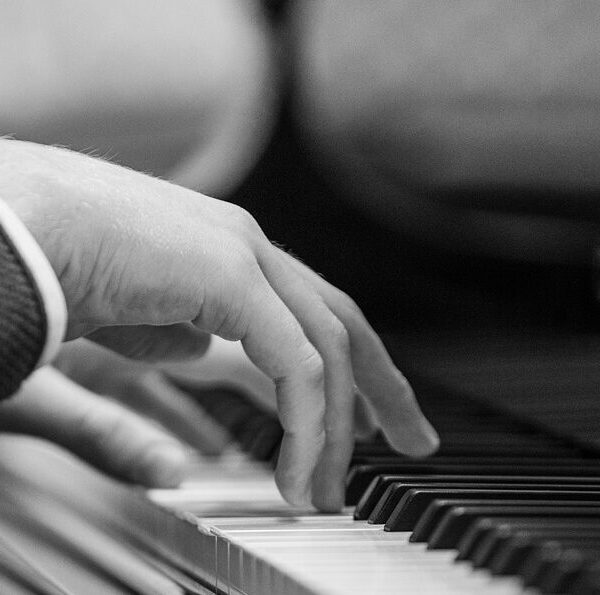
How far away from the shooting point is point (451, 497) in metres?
0.75

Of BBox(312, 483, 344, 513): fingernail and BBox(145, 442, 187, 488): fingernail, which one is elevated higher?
BBox(312, 483, 344, 513): fingernail

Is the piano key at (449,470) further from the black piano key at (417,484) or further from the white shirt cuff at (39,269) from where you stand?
the white shirt cuff at (39,269)

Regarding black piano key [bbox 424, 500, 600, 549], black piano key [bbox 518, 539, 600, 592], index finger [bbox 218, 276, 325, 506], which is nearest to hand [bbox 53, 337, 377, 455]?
index finger [bbox 218, 276, 325, 506]

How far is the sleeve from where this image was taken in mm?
716

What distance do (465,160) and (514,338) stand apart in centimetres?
25

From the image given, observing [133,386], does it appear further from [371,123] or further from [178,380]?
[371,123]

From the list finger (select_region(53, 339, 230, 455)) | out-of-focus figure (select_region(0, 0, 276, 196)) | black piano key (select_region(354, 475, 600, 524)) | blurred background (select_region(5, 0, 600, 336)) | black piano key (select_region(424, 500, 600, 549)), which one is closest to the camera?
black piano key (select_region(424, 500, 600, 549))

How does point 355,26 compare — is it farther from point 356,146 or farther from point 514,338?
point 514,338

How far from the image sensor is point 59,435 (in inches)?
46.7

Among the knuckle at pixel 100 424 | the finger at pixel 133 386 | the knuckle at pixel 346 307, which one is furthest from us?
the finger at pixel 133 386

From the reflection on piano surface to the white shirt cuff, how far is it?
0.60 feet

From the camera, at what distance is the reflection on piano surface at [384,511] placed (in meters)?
0.63

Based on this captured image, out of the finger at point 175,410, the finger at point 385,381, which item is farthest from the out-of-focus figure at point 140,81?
the finger at point 385,381

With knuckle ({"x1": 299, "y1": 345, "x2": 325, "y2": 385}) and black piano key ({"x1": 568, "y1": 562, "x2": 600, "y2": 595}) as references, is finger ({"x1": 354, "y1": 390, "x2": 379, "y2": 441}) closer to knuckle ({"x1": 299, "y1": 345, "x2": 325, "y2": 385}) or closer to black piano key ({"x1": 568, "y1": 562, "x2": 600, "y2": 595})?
knuckle ({"x1": 299, "y1": 345, "x2": 325, "y2": 385})
